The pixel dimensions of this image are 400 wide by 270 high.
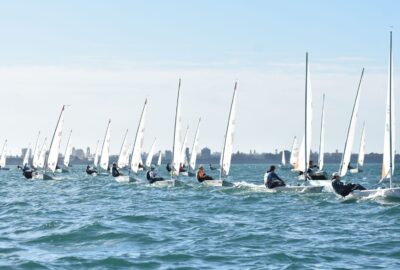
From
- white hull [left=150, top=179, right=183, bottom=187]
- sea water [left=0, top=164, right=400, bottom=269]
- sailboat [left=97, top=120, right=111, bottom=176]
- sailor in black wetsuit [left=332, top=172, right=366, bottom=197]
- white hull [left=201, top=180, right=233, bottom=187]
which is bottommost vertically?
sea water [left=0, top=164, right=400, bottom=269]

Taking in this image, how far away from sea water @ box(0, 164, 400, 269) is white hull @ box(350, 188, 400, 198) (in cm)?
44

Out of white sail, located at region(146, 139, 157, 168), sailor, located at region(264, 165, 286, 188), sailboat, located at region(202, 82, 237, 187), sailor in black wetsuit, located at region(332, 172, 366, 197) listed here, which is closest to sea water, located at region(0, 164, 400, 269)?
sailor in black wetsuit, located at region(332, 172, 366, 197)

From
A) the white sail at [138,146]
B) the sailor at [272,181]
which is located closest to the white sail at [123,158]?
the white sail at [138,146]

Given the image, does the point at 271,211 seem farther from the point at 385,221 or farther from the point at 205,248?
the point at 205,248

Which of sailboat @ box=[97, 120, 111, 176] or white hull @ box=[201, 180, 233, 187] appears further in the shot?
sailboat @ box=[97, 120, 111, 176]

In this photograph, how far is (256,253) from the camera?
18203 millimetres

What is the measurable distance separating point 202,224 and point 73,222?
4027 millimetres

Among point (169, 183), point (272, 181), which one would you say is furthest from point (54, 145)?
point (272, 181)

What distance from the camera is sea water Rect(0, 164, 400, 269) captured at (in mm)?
17156

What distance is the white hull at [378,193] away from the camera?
32125 millimetres

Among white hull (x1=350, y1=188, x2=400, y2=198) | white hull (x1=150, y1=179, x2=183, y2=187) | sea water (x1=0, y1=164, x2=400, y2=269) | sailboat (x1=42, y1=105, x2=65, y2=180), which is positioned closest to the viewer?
sea water (x1=0, y1=164, x2=400, y2=269)

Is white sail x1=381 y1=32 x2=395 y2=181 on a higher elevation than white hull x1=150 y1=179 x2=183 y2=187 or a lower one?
higher

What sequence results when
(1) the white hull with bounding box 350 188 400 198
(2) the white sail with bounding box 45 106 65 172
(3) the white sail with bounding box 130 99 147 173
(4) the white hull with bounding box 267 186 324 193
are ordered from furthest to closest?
(2) the white sail with bounding box 45 106 65 172, (3) the white sail with bounding box 130 99 147 173, (4) the white hull with bounding box 267 186 324 193, (1) the white hull with bounding box 350 188 400 198

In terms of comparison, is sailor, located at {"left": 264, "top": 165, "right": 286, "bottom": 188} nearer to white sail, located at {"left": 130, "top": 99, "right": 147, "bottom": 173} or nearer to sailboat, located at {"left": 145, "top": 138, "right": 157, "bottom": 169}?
white sail, located at {"left": 130, "top": 99, "right": 147, "bottom": 173}
